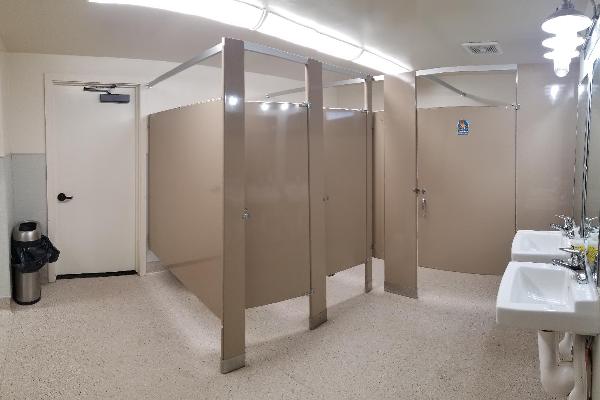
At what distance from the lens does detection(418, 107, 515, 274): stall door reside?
A: 4.36 metres

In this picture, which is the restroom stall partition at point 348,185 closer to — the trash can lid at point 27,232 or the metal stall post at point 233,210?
the metal stall post at point 233,210

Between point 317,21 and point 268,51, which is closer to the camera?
point 268,51

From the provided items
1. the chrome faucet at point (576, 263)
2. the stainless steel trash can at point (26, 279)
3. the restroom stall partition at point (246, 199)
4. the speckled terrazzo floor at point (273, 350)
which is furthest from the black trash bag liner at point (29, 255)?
the chrome faucet at point (576, 263)

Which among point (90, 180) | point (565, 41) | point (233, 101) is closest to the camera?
point (565, 41)

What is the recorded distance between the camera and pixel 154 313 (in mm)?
3615

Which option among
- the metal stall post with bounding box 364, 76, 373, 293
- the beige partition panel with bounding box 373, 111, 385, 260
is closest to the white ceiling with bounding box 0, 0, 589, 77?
the metal stall post with bounding box 364, 76, 373, 293

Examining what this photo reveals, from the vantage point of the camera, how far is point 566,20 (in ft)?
6.88

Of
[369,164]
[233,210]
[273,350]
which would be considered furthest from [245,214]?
[369,164]

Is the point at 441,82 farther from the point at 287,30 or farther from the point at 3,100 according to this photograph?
the point at 3,100

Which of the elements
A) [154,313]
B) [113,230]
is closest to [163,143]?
[113,230]

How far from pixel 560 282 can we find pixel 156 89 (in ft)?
14.3

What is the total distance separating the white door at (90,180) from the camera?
444 cm

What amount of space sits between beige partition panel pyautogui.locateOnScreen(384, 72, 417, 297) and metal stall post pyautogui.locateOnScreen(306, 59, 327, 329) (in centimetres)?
100

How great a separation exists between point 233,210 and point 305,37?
1.89 meters
